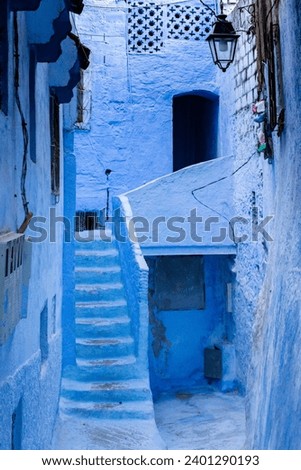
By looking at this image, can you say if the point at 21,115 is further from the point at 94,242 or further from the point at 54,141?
the point at 94,242

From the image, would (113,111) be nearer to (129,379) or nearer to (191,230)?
(191,230)

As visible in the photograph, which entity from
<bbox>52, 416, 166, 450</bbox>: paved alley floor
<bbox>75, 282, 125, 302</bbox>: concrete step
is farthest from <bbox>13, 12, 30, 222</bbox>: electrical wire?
A: <bbox>75, 282, 125, 302</bbox>: concrete step

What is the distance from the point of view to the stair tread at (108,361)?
10164 mm

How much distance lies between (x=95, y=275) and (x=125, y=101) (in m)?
5.34

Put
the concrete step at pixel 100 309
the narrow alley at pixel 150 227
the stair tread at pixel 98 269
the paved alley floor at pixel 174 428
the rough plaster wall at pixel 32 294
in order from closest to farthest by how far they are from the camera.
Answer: the rough plaster wall at pixel 32 294 → the narrow alley at pixel 150 227 → the paved alley floor at pixel 174 428 → the concrete step at pixel 100 309 → the stair tread at pixel 98 269

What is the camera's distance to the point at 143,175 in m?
15.4

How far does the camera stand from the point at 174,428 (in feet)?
36.0

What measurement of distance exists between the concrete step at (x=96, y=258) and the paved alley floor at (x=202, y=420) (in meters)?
3.02

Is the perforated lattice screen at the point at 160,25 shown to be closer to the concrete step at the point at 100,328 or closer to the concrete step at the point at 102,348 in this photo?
the concrete step at the point at 100,328

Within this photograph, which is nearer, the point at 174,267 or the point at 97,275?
the point at 97,275

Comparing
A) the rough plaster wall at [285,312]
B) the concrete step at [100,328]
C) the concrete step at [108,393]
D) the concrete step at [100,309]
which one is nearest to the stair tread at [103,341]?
the concrete step at [100,328]
